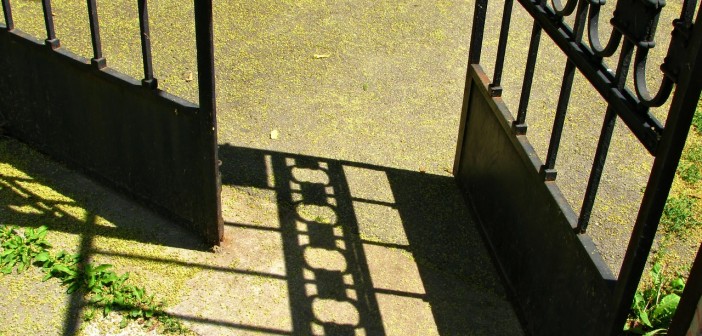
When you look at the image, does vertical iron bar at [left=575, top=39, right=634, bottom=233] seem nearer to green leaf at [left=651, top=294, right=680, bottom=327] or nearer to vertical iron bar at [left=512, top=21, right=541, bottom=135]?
vertical iron bar at [left=512, top=21, right=541, bottom=135]

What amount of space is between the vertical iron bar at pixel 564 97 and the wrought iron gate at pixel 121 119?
146 centimetres

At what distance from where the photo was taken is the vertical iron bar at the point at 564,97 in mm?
2855

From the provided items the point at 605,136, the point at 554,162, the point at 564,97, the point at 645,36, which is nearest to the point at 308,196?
the point at 554,162

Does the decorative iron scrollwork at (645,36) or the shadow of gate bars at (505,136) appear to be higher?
the decorative iron scrollwork at (645,36)

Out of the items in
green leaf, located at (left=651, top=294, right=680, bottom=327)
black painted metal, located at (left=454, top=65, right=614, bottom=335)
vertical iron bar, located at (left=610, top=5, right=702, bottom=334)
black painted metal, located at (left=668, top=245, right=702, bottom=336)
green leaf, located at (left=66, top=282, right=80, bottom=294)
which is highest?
vertical iron bar, located at (left=610, top=5, right=702, bottom=334)

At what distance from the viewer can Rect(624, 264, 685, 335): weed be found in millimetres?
3500

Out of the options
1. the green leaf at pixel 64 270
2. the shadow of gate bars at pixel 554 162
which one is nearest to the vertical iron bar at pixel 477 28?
the shadow of gate bars at pixel 554 162

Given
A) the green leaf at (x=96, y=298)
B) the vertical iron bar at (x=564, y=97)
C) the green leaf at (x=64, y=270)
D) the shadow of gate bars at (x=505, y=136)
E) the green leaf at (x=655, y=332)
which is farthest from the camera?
the green leaf at (x=64, y=270)

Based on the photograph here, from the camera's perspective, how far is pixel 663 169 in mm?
2283

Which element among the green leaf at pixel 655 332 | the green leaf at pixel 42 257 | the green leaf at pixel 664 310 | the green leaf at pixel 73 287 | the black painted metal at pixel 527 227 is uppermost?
the black painted metal at pixel 527 227

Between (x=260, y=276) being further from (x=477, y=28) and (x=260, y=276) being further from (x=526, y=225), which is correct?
(x=477, y=28)

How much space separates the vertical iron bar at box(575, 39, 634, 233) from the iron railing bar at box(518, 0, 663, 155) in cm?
4

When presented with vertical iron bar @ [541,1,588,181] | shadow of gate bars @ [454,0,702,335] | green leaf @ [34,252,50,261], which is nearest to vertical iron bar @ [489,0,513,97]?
shadow of gate bars @ [454,0,702,335]

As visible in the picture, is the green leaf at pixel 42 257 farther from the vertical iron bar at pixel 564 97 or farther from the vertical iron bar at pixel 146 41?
the vertical iron bar at pixel 564 97
